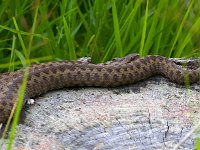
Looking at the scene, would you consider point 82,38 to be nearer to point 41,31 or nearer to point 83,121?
point 41,31

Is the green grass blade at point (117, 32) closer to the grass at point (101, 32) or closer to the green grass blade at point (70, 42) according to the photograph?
the grass at point (101, 32)

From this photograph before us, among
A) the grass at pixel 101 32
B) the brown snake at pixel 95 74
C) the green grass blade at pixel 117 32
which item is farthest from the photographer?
the grass at pixel 101 32

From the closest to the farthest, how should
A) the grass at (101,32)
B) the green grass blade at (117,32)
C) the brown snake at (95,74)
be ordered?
the brown snake at (95,74)
the green grass blade at (117,32)
the grass at (101,32)

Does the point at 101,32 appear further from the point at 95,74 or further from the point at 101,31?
Result: the point at 95,74

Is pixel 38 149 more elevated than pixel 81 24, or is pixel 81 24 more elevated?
pixel 38 149

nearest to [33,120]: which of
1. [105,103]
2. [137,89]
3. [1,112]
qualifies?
→ [1,112]

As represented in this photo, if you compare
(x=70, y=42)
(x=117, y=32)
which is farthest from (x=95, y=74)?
(x=70, y=42)

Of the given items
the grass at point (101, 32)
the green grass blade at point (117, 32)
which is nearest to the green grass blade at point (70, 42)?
the grass at point (101, 32)
